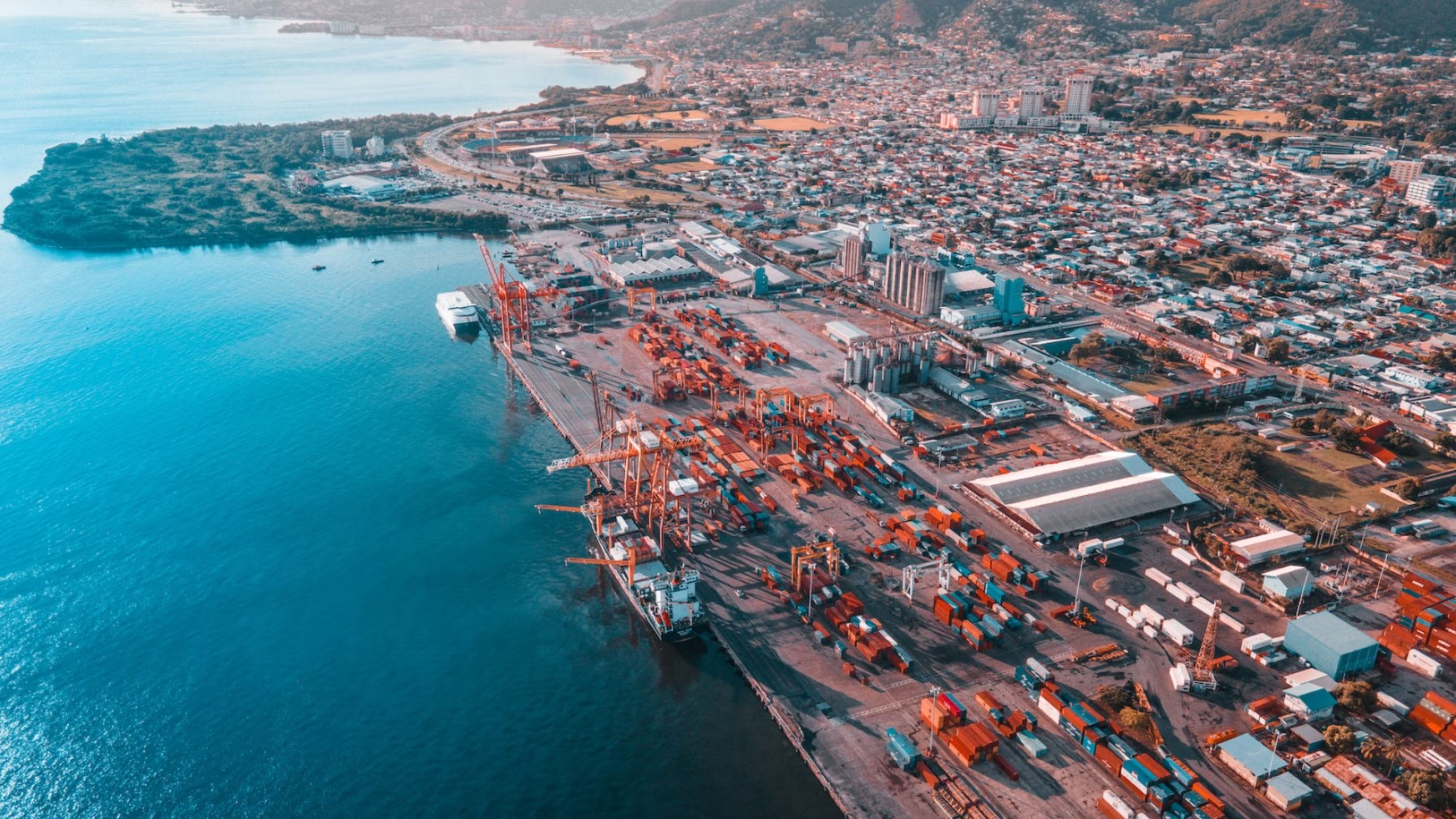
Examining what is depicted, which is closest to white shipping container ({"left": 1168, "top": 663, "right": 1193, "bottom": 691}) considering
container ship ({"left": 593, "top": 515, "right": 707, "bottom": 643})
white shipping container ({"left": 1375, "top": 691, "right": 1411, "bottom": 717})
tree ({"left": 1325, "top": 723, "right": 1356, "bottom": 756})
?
tree ({"left": 1325, "top": 723, "right": 1356, "bottom": 756})

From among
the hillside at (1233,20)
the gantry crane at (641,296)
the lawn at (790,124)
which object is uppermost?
the hillside at (1233,20)

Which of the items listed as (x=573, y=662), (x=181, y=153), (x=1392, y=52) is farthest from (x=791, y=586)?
(x=1392, y=52)

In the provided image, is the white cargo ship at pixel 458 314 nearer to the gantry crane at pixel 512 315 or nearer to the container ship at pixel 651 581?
the gantry crane at pixel 512 315

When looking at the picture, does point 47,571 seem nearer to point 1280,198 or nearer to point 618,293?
point 618,293

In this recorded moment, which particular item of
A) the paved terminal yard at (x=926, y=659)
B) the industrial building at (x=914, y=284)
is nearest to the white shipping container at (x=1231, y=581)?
the paved terminal yard at (x=926, y=659)

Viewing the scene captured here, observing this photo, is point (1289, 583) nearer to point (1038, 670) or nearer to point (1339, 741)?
point (1339, 741)

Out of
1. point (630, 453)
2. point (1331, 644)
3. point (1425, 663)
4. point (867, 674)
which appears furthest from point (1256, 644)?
point (630, 453)
